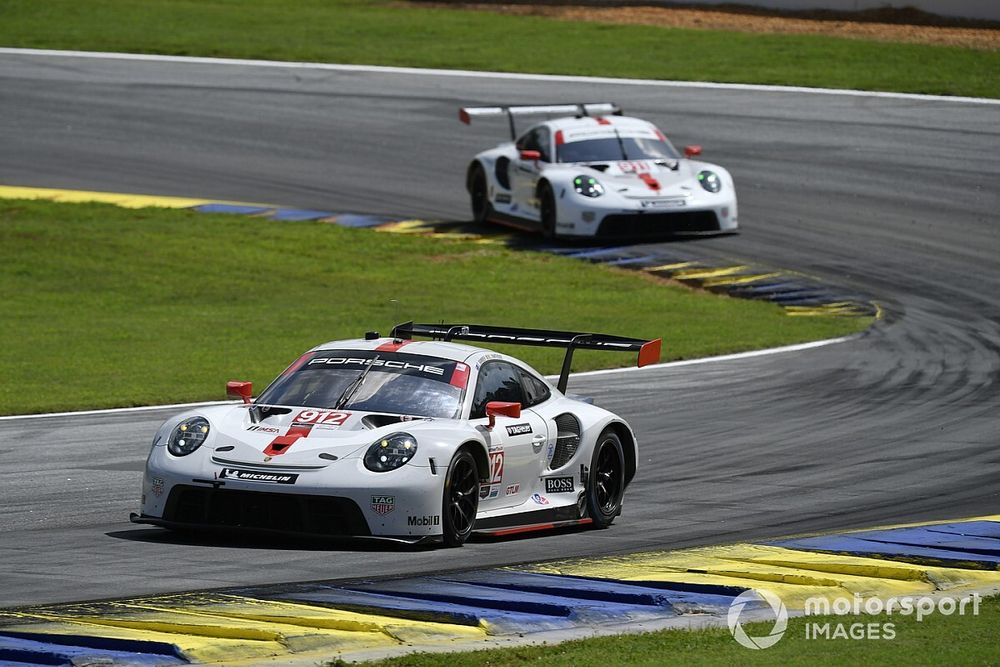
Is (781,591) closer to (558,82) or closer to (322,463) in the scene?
(322,463)

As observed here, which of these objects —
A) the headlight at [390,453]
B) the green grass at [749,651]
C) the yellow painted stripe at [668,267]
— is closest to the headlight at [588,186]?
the yellow painted stripe at [668,267]

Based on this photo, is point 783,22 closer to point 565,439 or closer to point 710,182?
point 710,182

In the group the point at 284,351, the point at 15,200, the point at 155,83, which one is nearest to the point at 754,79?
the point at 155,83

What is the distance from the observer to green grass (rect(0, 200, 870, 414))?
56.8ft

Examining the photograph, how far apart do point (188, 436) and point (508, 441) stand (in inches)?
74.2

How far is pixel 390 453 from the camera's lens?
367 inches

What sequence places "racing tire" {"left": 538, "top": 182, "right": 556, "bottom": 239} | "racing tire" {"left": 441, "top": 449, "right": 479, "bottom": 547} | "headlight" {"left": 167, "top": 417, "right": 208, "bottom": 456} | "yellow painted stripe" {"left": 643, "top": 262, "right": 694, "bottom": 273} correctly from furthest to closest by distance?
"racing tire" {"left": 538, "top": 182, "right": 556, "bottom": 239}, "yellow painted stripe" {"left": 643, "top": 262, "right": 694, "bottom": 273}, "headlight" {"left": 167, "top": 417, "right": 208, "bottom": 456}, "racing tire" {"left": 441, "top": 449, "right": 479, "bottom": 547}

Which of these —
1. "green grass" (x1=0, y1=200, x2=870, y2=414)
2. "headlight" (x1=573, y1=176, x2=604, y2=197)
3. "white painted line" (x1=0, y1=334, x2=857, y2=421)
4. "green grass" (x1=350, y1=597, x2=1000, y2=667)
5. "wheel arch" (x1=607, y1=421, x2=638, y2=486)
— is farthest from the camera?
"headlight" (x1=573, y1=176, x2=604, y2=197)

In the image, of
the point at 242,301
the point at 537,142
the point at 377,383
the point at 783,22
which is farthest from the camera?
the point at 783,22

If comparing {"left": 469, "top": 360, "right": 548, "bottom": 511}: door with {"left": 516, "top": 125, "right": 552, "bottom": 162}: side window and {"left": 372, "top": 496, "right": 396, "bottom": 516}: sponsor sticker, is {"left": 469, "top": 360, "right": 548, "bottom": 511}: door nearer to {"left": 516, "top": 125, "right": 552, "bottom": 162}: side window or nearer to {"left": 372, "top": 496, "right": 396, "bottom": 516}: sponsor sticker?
{"left": 372, "top": 496, "right": 396, "bottom": 516}: sponsor sticker

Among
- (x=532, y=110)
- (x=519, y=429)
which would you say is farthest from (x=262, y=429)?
(x=532, y=110)

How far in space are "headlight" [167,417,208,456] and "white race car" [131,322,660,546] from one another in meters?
0.01

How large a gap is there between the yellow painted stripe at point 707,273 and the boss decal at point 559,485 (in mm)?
12169

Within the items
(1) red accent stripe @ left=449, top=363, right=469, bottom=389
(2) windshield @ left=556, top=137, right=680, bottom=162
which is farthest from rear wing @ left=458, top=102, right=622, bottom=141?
(1) red accent stripe @ left=449, top=363, right=469, bottom=389
